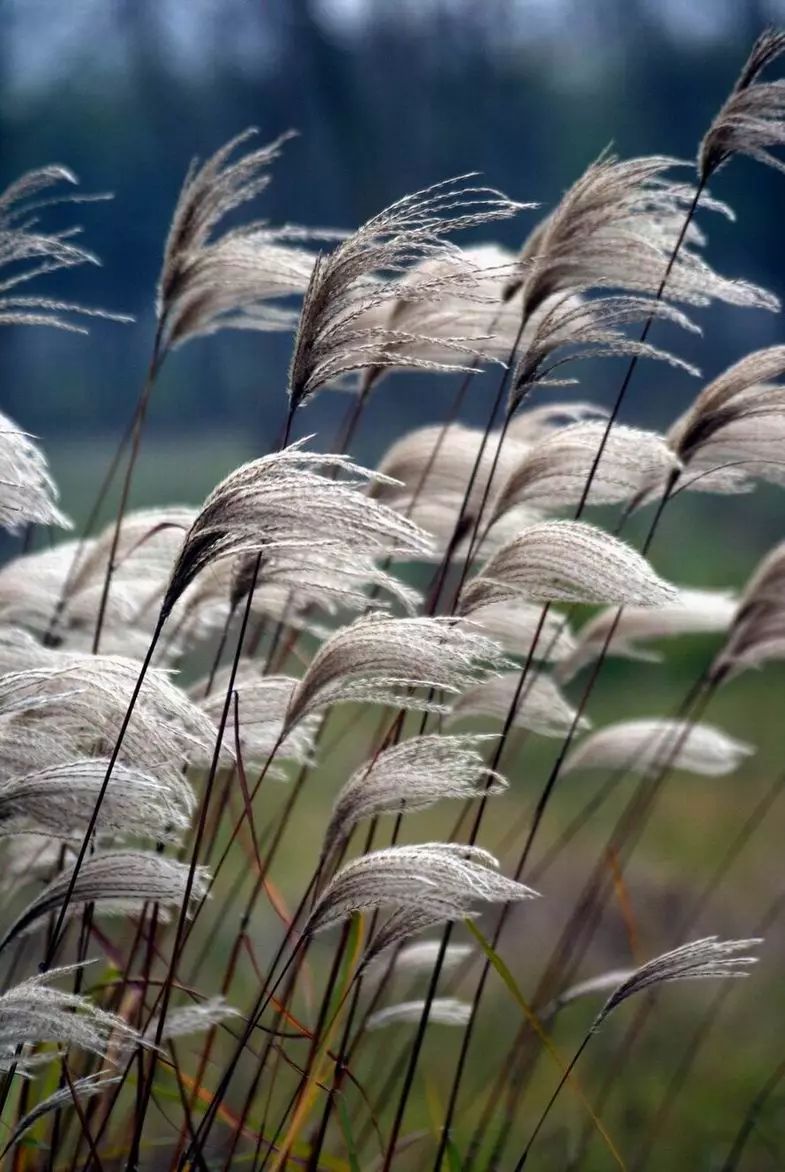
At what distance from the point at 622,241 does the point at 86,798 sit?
702mm

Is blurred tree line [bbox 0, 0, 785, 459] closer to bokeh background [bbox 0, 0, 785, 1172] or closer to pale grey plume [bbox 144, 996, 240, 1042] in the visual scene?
bokeh background [bbox 0, 0, 785, 1172]

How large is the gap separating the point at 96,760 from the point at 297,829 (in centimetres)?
390

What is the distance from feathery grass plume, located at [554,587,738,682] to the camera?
57.5 inches

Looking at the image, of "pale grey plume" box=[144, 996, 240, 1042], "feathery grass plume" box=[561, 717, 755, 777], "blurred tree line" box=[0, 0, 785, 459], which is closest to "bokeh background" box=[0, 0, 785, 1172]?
"blurred tree line" box=[0, 0, 785, 459]

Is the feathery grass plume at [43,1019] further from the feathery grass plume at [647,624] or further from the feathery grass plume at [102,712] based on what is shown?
the feathery grass plume at [647,624]

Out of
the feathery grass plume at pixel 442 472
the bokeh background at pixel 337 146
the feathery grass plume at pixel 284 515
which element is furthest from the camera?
the bokeh background at pixel 337 146

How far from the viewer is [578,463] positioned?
1.12 meters

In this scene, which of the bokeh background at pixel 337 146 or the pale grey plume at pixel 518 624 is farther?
the bokeh background at pixel 337 146

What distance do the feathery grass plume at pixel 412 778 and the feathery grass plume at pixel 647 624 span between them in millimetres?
595

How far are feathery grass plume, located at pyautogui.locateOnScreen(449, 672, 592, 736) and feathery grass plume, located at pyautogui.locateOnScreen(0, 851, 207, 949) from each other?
0.45 m

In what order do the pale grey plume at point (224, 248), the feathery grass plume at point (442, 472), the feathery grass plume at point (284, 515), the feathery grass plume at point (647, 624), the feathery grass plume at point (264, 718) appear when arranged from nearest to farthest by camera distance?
the feathery grass plume at point (284, 515) → the feathery grass plume at point (264, 718) → the pale grey plume at point (224, 248) → the feathery grass plume at point (442, 472) → the feathery grass plume at point (647, 624)

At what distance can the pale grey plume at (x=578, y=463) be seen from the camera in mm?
1089

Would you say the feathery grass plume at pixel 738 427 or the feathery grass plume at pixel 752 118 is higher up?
the feathery grass plume at pixel 752 118

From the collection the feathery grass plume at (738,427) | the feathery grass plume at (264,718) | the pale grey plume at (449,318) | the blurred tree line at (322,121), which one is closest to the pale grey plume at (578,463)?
the feathery grass plume at (738,427)
